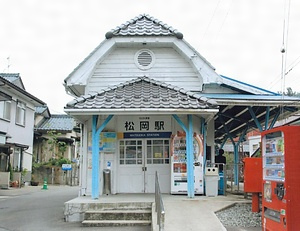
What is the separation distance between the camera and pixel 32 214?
11375 millimetres

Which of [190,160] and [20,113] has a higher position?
[20,113]

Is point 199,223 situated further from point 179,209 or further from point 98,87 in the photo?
point 98,87

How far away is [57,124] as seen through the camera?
3284 centimetres

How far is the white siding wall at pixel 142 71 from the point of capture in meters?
13.0

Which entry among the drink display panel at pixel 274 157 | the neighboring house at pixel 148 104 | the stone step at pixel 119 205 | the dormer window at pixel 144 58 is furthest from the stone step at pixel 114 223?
the dormer window at pixel 144 58

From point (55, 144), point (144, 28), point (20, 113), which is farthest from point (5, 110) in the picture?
point (144, 28)

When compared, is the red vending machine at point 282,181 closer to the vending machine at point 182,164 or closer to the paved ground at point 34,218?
the paved ground at point 34,218

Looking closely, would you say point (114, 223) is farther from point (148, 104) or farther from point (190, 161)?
point (148, 104)

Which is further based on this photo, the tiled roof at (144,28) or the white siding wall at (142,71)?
the white siding wall at (142,71)

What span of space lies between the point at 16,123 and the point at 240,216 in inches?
748

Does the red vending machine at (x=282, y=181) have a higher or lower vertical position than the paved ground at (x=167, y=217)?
higher

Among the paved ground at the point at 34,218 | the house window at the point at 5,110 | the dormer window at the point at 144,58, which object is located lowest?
the paved ground at the point at 34,218

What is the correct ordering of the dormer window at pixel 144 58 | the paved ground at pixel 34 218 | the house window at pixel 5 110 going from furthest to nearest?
the house window at pixel 5 110 < the dormer window at pixel 144 58 < the paved ground at pixel 34 218

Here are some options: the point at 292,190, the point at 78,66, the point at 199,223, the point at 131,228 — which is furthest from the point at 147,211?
the point at 78,66
